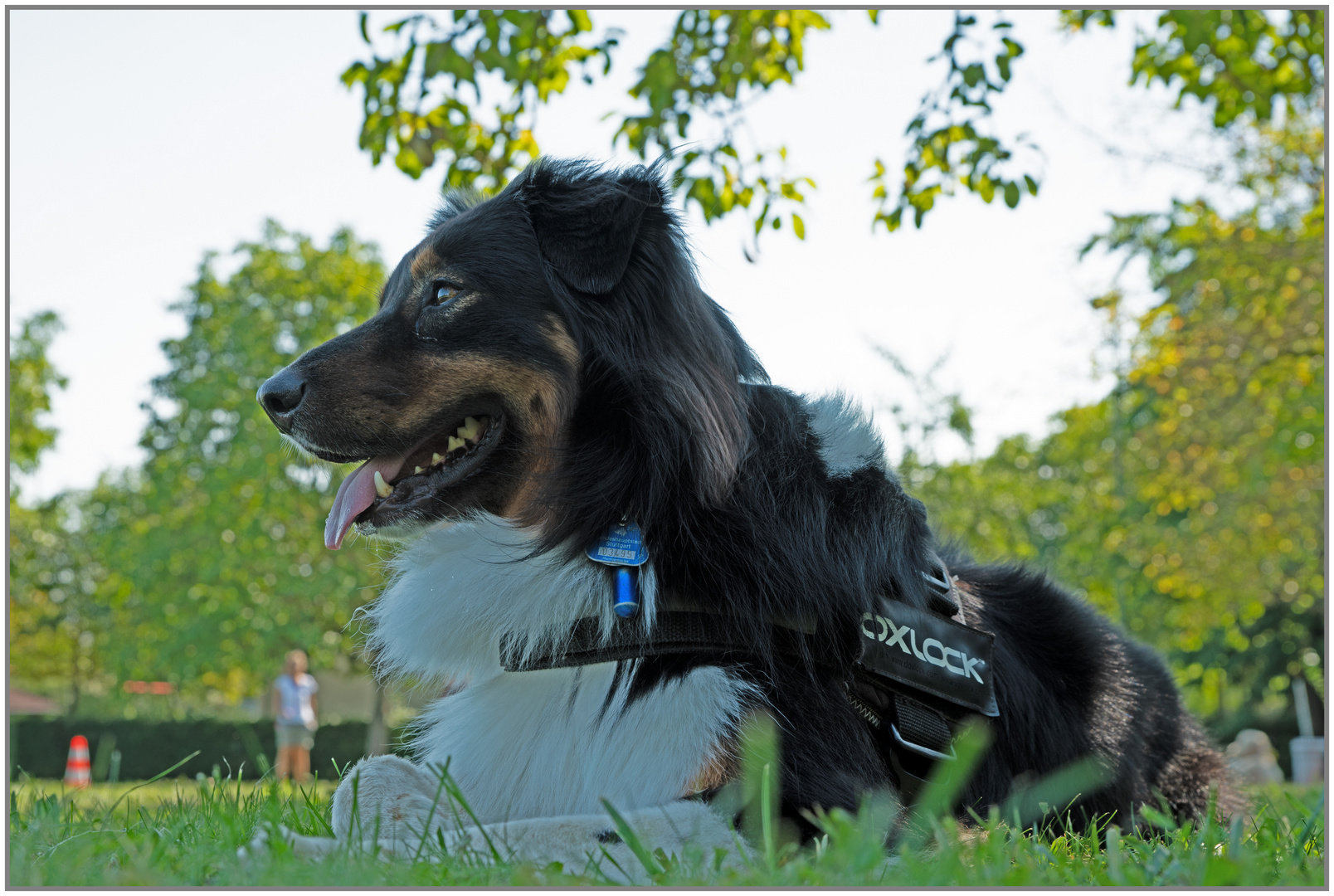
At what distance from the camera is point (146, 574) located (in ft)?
74.0

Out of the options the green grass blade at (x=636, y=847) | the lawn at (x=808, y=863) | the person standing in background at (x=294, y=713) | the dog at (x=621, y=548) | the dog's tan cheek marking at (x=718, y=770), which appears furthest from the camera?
the person standing in background at (x=294, y=713)

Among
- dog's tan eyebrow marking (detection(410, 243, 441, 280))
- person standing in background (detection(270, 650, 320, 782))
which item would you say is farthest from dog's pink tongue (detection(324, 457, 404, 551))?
person standing in background (detection(270, 650, 320, 782))

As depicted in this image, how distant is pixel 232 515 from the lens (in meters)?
22.0

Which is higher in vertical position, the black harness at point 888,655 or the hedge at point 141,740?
the black harness at point 888,655

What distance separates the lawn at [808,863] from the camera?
6.06 feet

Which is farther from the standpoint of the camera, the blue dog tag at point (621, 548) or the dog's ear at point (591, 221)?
the dog's ear at point (591, 221)

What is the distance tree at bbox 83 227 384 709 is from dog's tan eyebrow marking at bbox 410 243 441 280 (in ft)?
62.1

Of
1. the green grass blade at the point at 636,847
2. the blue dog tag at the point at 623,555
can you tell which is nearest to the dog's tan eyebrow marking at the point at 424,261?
the blue dog tag at the point at 623,555

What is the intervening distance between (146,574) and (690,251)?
2284 centimetres

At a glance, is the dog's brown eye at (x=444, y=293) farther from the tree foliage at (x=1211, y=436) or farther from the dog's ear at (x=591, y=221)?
the tree foliage at (x=1211, y=436)

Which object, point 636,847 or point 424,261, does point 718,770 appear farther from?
point 424,261

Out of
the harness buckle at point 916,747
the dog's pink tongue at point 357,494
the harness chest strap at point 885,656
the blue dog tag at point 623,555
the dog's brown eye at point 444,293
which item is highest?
the dog's brown eye at point 444,293

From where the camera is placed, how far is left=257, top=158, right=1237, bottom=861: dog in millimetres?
2537

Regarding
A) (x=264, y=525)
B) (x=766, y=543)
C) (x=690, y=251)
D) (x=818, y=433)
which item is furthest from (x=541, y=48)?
(x=264, y=525)
